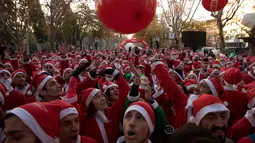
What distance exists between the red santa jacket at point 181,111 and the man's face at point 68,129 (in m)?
1.52

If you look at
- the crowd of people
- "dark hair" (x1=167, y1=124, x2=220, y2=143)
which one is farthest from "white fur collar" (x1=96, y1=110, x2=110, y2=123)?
"dark hair" (x1=167, y1=124, x2=220, y2=143)

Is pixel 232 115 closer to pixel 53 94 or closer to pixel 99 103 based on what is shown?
pixel 99 103

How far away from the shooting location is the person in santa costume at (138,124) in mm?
2750

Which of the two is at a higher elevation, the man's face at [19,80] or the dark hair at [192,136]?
the dark hair at [192,136]

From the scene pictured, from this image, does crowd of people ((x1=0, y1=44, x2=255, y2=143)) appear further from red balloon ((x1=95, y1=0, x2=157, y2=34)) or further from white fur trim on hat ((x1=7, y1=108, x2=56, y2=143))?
red balloon ((x1=95, y1=0, x2=157, y2=34))

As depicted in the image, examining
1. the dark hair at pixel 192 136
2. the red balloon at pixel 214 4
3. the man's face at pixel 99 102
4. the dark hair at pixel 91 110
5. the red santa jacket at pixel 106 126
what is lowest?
the red santa jacket at pixel 106 126

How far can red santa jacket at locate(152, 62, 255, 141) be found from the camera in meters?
3.23

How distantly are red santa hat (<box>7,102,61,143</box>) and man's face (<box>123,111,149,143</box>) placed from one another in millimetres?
851

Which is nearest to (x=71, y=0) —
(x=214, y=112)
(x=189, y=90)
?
(x=189, y=90)

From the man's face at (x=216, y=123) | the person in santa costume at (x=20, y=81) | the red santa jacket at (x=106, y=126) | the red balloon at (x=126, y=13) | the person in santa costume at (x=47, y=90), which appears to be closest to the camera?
the man's face at (x=216, y=123)

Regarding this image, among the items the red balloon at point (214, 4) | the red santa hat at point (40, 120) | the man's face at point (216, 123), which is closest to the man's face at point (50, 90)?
the red santa hat at point (40, 120)

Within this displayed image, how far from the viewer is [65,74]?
21.9 feet

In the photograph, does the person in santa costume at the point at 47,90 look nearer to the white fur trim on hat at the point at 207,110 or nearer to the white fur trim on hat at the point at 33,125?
the white fur trim on hat at the point at 33,125

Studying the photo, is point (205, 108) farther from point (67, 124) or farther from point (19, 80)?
point (19, 80)
